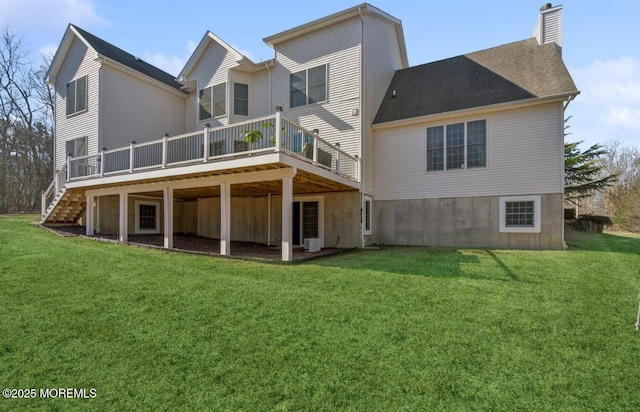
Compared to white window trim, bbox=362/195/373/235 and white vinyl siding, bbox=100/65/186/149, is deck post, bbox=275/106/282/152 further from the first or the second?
white vinyl siding, bbox=100/65/186/149

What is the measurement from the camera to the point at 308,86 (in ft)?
42.2

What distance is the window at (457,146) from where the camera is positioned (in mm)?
11203

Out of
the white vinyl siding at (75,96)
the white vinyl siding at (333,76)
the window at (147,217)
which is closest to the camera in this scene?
the white vinyl siding at (333,76)

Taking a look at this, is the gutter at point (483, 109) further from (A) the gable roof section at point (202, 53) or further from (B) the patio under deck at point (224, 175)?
(A) the gable roof section at point (202, 53)

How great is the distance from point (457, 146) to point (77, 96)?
1687 cm

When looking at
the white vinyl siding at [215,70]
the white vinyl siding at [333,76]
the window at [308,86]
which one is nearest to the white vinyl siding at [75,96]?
the white vinyl siding at [215,70]

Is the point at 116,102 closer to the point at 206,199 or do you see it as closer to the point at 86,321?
the point at 206,199

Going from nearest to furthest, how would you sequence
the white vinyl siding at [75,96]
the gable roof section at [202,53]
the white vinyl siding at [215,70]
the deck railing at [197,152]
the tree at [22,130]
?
the deck railing at [197,152]
the gable roof section at [202,53]
the white vinyl siding at [75,96]
the white vinyl siding at [215,70]
the tree at [22,130]

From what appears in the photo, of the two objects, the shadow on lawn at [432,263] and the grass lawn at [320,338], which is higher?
the shadow on lawn at [432,263]

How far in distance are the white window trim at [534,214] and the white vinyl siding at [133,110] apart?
593 inches

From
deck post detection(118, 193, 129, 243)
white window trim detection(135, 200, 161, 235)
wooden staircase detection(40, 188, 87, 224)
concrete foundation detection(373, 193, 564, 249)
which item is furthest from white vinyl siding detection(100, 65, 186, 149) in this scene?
concrete foundation detection(373, 193, 564, 249)

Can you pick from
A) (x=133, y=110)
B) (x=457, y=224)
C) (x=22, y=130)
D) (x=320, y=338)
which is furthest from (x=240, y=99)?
(x=22, y=130)

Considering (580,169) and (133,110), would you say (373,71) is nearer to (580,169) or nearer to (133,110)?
(133,110)

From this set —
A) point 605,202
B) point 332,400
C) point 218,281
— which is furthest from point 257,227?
point 605,202
